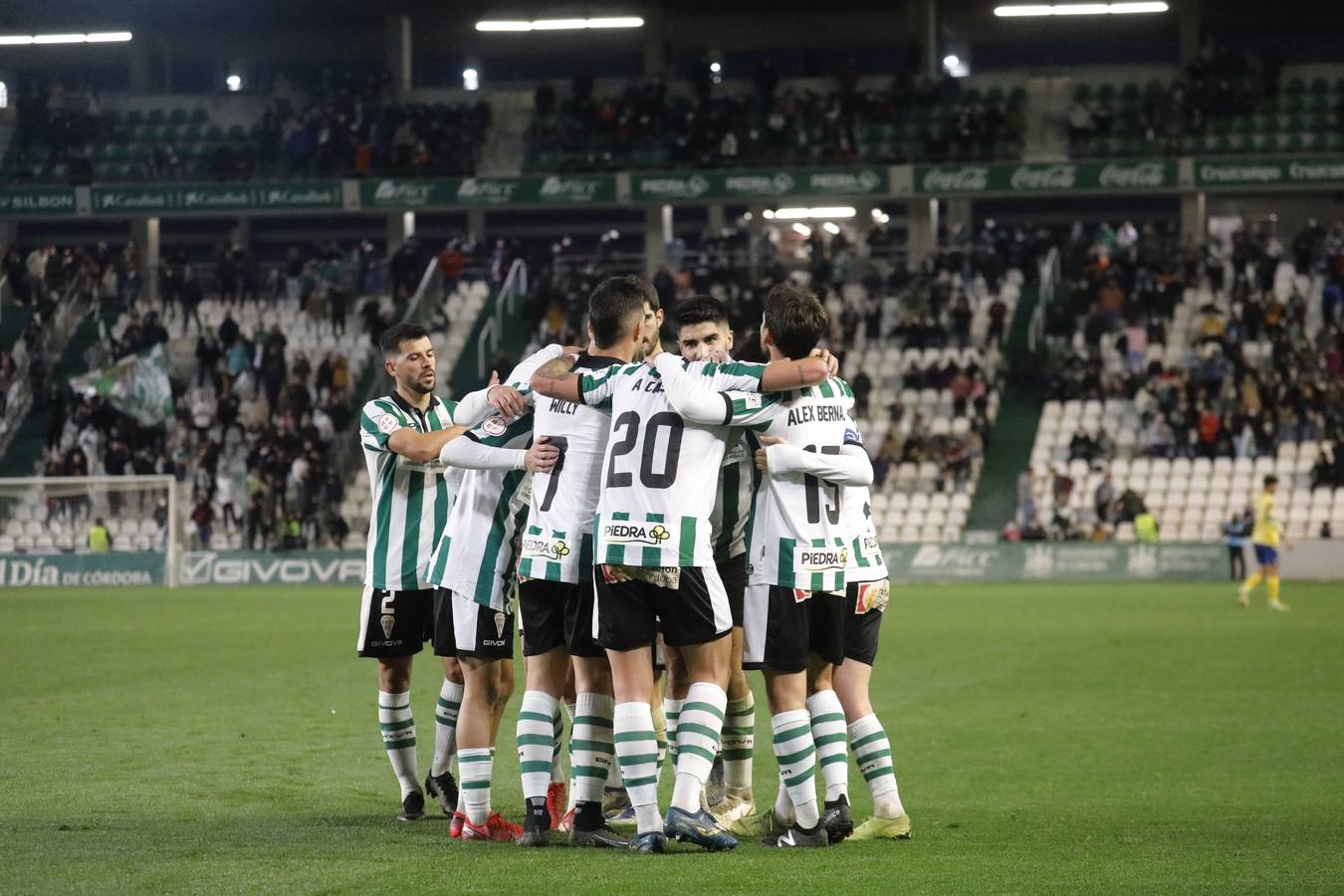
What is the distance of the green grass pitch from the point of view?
276 inches

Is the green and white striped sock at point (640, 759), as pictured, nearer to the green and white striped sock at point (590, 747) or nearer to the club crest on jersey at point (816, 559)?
the green and white striped sock at point (590, 747)

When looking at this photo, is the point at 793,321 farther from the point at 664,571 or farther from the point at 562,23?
the point at 562,23

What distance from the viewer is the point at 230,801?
920 cm

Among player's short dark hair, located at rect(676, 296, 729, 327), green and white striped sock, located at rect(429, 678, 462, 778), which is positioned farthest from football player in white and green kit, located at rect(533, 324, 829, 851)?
green and white striped sock, located at rect(429, 678, 462, 778)

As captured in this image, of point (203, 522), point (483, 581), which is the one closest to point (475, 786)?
point (483, 581)

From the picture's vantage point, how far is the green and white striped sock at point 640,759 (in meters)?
7.46

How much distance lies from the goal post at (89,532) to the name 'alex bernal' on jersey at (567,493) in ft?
87.9

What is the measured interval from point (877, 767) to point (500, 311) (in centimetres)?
3498

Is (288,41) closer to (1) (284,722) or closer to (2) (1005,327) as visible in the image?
(2) (1005,327)

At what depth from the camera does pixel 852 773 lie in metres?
10.8

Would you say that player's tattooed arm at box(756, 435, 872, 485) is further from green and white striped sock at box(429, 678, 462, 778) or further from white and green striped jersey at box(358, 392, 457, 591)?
green and white striped sock at box(429, 678, 462, 778)

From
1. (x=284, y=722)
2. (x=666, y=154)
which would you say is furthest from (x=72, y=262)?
(x=284, y=722)

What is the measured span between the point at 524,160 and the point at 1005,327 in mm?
12769

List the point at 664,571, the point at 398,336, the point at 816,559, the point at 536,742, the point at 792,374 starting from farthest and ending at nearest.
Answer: the point at 398,336, the point at 536,742, the point at 816,559, the point at 792,374, the point at 664,571
